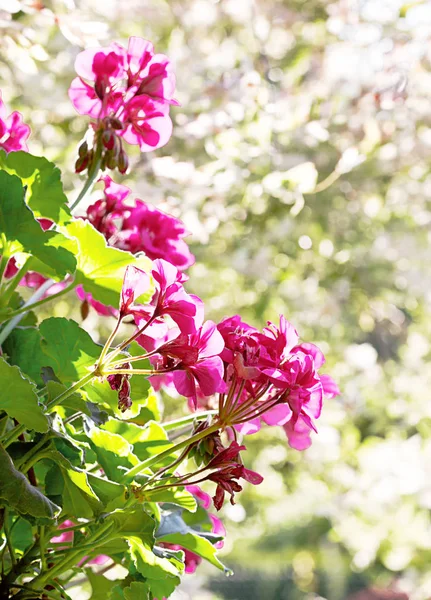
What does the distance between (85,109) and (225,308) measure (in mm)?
1540

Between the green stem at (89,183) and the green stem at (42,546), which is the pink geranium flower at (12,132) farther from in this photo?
the green stem at (42,546)

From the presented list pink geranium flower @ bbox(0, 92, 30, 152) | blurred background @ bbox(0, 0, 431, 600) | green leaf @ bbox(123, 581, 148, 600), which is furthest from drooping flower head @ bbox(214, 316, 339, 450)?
blurred background @ bbox(0, 0, 431, 600)

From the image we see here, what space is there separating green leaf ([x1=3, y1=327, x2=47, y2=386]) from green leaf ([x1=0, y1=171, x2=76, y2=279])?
5cm

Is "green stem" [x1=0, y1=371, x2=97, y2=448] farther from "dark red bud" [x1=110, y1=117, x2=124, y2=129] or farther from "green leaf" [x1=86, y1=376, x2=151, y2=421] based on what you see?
"dark red bud" [x1=110, y1=117, x2=124, y2=129]

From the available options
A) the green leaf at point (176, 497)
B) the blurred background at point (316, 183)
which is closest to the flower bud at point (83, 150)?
the green leaf at point (176, 497)

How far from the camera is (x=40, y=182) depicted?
0.44m

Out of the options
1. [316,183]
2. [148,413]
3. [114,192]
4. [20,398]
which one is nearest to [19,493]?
[20,398]

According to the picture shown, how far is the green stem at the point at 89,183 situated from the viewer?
0.50m

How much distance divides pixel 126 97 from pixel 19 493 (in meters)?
0.28

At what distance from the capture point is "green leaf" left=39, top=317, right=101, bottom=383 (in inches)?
16.9

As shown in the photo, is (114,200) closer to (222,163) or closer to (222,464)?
(222,464)

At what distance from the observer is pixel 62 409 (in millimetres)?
458

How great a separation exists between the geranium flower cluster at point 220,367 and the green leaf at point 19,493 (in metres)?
0.06

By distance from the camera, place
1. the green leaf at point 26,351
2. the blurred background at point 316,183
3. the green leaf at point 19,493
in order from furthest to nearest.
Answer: the blurred background at point 316,183
the green leaf at point 26,351
the green leaf at point 19,493
